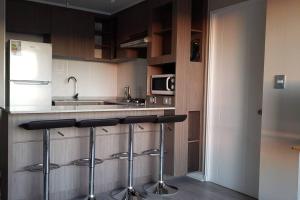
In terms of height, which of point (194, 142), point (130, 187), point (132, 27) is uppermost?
point (132, 27)

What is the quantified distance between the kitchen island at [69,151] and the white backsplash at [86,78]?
8.17 feet

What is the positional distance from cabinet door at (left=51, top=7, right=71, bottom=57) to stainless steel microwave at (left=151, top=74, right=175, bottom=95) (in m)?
1.94

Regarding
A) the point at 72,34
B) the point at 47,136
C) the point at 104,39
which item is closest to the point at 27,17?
the point at 72,34

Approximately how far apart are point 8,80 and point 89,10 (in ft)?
6.84

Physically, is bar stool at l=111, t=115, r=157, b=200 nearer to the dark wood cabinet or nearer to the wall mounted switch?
the wall mounted switch

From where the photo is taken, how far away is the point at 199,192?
3379mm

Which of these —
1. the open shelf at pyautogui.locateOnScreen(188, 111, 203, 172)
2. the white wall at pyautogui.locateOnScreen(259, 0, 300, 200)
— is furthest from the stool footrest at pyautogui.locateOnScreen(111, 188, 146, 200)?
the white wall at pyautogui.locateOnScreen(259, 0, 300, 200)

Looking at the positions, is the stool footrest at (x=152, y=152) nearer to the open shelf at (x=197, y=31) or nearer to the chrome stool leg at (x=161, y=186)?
the chrome stool leg at (x=161, y=186)

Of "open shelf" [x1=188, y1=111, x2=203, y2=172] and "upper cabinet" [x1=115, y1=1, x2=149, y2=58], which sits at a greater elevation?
"upper cabinet" [x1=115, y1=1, x2=149, y2=58]

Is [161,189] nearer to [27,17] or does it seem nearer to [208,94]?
[208,94]

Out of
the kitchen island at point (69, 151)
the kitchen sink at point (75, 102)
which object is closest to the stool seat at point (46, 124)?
the kitchen island at point (69, 151)

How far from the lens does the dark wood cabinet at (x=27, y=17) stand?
4.60 meters

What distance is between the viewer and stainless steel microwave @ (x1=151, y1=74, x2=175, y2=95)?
3755mm

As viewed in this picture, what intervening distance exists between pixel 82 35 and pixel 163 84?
2.26 meters
